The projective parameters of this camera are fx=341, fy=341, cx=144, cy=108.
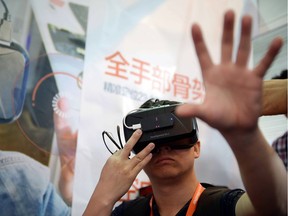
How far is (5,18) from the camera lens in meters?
1.08

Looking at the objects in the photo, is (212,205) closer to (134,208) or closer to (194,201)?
(194,201)

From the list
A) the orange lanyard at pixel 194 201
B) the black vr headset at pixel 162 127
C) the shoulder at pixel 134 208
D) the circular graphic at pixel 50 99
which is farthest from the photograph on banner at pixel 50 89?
the orange lanyard at pixel 194 201

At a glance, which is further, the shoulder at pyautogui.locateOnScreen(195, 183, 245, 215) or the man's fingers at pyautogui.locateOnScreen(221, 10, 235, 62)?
the shoulder at pyautogui.locateOnScreen(195, 183, 245, 215)

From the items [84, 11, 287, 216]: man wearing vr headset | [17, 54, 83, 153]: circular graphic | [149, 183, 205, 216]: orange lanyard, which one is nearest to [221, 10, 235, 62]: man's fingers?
[84, 11, 287, 216]: man wearing vr headset

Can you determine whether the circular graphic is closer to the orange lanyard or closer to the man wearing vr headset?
the orange lanyard

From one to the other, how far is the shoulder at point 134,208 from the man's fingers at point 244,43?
602 mm

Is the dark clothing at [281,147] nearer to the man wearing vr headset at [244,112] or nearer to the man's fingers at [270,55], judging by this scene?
the man wearing vr headset at [244,112]

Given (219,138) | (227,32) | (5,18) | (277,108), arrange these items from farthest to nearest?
(219,138) → (5,18) → (277,108) → (227,32)

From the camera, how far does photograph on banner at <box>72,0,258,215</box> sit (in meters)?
1.17

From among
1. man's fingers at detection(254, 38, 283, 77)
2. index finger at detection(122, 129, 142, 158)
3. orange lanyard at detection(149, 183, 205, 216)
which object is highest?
man's fingers at detection(254, 38, 283, 77)

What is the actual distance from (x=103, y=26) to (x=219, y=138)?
66cm

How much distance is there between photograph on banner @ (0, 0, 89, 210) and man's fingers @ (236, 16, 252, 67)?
742 millimetres

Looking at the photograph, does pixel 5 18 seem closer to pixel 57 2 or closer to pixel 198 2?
pixel 57 2

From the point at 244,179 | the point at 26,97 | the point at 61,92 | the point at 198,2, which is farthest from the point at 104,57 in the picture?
the point at 244,179
